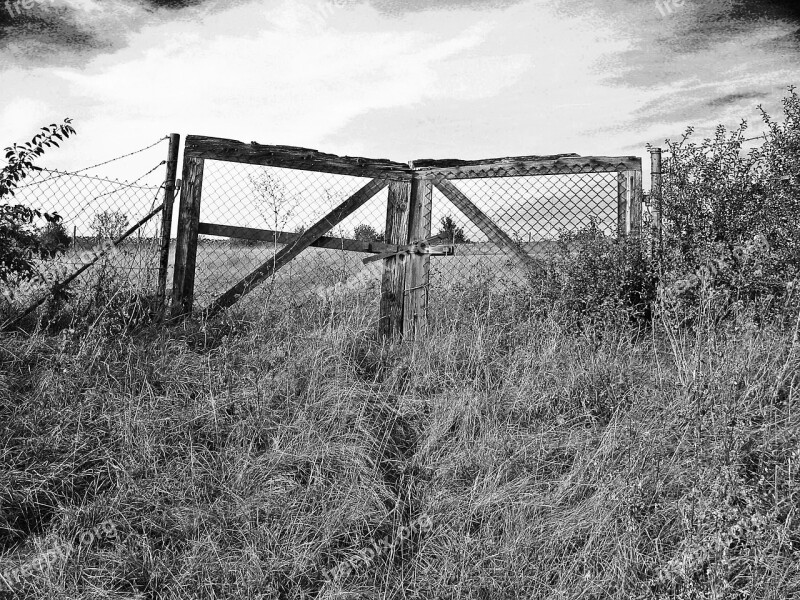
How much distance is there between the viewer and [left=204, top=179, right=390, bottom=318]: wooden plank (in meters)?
5.95

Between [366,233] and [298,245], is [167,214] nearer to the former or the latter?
[298,245]

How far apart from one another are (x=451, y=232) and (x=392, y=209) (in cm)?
64

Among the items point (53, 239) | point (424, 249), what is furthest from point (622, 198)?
point (53, 239)

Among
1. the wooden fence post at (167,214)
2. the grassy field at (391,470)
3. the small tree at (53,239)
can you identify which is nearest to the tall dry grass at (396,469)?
the grassy field at (391,470)

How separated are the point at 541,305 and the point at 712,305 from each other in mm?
1540

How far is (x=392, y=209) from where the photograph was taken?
21.2ft

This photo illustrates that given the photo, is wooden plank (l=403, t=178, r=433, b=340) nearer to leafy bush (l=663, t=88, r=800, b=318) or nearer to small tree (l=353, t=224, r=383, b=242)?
small tree (l=353, t=224, r=383, b=242)

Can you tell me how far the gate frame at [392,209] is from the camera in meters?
6.00

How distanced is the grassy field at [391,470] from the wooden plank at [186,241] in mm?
1041

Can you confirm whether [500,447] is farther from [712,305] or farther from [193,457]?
[712,305]

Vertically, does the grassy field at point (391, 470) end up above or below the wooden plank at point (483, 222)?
below

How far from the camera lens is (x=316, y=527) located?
3.08 meters

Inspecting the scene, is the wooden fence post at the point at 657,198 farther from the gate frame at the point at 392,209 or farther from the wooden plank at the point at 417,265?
the wooden plank at the point at 417,265

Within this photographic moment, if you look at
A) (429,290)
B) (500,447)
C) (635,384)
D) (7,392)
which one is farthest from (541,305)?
(7,392)
